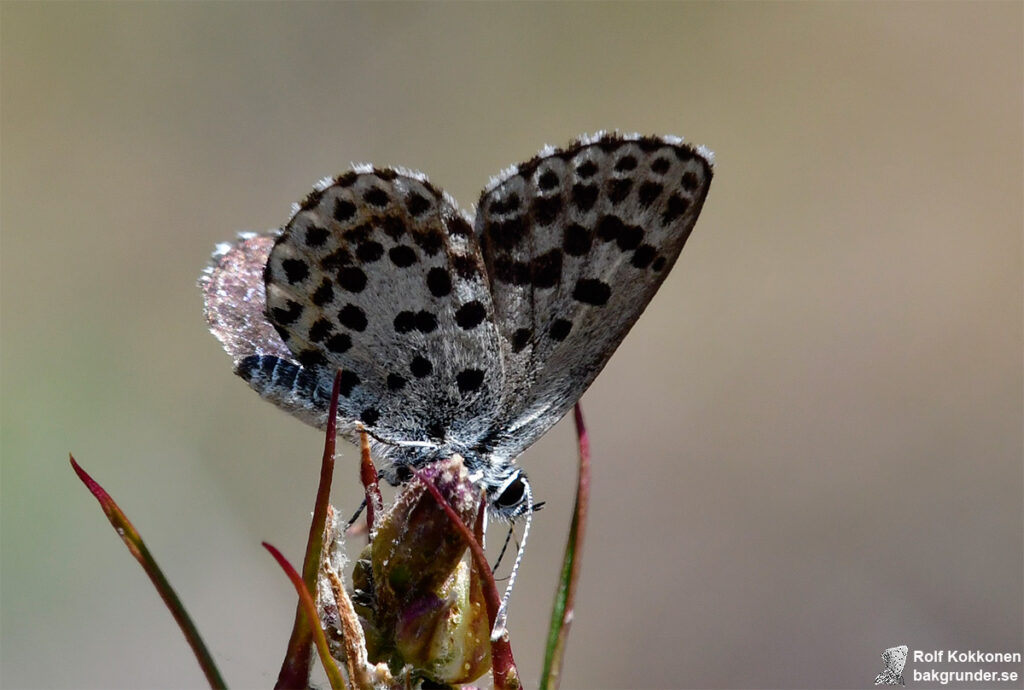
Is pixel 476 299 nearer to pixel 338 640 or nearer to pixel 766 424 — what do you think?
pixel 338 640

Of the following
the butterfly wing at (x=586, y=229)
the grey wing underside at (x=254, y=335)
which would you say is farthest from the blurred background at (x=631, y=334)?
the butterfly wing at (x=586, y=229)

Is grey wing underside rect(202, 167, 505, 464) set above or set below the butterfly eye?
above

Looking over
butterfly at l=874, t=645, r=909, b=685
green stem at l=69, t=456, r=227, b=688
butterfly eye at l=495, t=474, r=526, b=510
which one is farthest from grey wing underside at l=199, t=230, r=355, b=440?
butterfly at l=874, t=645, r=909, b=685

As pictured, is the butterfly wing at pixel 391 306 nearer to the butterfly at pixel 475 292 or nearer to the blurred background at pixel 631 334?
the butterfly at pixel 475 292

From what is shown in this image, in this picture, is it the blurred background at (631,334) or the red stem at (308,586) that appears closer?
the red stem at (308,586)

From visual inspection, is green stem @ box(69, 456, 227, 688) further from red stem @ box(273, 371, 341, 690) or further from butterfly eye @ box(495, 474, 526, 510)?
butterfly eye @ box(495, 474, 526, 510)

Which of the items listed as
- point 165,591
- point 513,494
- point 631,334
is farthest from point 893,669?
point 631,334

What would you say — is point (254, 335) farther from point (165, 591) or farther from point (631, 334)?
point (631, 334)
